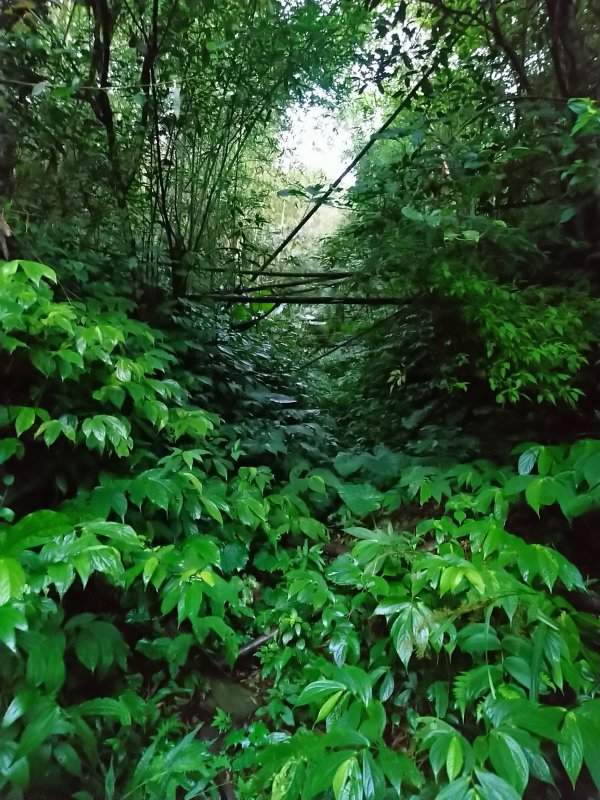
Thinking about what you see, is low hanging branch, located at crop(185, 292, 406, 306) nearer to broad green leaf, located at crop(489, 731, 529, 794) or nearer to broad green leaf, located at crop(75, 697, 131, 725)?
broad green leaf, located at crop(489, 731, 529, 794)

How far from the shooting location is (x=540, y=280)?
8.30 ft

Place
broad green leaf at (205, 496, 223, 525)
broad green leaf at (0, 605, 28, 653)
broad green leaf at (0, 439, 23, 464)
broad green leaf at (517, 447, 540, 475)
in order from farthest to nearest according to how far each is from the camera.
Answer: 1. broad green leaf at (517, 447, 540, 475)
2. broad green leaf at (205, 496, 223, 525)
3. broad green leaf at (0, 439, 23, 464)
4. broad green leaf at (0, 605, 28, 653)

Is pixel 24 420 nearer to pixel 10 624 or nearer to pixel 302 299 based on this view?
pixel 10 624

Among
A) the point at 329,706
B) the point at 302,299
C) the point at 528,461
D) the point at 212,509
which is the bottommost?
the point at 329,706

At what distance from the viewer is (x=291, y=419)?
2973 millimetres

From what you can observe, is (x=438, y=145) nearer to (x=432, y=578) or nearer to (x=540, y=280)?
(x=540, y=280)

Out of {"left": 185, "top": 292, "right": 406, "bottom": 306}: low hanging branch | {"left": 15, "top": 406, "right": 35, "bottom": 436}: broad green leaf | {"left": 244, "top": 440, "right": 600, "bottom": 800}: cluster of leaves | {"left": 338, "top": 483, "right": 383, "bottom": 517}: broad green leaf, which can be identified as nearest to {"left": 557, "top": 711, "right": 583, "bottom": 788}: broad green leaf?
{"left": 244, "top": 440, "right": 600, "bottom": 800}: cluster of leaves

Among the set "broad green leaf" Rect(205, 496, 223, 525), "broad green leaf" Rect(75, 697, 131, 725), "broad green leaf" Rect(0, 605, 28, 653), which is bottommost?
"broad green leaf" Rect(75, 697, 131, 725)

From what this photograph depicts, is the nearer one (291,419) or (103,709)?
(103,709)

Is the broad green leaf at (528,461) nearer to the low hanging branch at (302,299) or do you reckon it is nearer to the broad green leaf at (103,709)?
the low hanging branch at (302,299)

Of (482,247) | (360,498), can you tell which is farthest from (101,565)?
(482,247)

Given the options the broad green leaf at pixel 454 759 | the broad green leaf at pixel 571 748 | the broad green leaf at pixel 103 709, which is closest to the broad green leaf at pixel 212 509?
the broad green leaf at pixel 103 709

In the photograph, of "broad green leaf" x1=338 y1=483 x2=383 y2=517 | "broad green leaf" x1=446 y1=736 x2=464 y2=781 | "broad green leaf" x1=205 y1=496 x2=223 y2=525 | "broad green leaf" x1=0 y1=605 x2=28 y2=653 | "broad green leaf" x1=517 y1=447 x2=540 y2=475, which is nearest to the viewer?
"broad green leaf" x1=0 y1=605 x2=28 y2=653

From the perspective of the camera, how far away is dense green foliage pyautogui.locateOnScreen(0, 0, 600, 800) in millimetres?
1190
